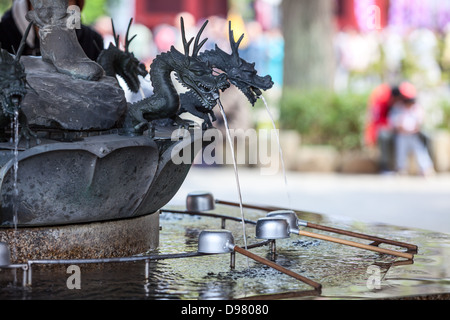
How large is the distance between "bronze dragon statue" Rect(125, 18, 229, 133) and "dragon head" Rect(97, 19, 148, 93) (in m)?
0.49

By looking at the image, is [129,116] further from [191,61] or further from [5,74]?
[5,74]

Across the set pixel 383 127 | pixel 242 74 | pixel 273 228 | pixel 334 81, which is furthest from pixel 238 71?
pixel 334 81

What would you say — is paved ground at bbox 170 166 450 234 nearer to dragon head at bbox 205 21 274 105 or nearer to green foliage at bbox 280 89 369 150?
green foliage at bbox 280 89 369 150

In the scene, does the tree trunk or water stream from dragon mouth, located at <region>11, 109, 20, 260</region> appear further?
the tree trunk

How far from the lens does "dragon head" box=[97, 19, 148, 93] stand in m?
4.61

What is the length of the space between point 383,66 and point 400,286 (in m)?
16.2

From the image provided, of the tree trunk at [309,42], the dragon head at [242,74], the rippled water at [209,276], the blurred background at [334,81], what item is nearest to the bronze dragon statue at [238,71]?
the dragon head at [242,74]

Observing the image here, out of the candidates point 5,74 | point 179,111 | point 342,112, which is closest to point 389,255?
point 179,111

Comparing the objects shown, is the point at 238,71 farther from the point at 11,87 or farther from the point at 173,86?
the point at 11,87

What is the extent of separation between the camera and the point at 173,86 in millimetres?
4156

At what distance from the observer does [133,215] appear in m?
4.15

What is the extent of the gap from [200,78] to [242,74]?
22cm

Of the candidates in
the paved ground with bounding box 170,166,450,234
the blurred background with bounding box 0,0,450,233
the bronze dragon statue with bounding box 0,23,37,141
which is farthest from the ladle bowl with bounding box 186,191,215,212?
the blurred background with bounding box 0,0,450,233

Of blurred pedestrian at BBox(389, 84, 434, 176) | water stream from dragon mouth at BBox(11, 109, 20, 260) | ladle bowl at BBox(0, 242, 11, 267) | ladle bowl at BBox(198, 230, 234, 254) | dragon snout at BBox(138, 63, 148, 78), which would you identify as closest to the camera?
ladle bowl at BBox(0, 242, 11, 267)
